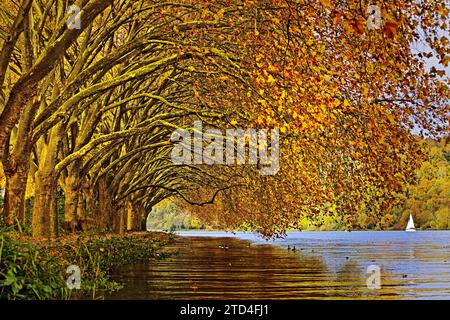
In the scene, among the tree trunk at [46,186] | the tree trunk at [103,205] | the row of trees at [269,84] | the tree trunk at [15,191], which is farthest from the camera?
the tree trunk at [103,205]

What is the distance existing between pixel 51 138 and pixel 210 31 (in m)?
7.03

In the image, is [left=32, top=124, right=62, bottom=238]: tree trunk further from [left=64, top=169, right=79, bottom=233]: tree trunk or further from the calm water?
[left=64, top=169, right=79, bottom=233]: tree trunk

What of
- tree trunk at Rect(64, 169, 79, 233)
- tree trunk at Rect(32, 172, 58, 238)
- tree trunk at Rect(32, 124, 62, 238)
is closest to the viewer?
tree trunk at Rect(32, 124, 62, 238)

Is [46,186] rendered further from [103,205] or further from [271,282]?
[103,205]

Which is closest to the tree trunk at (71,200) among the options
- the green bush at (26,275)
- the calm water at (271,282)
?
the calm water at (271,282)

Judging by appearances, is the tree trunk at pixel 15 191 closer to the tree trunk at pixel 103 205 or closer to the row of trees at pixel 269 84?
the row of trees at pixel 269 84

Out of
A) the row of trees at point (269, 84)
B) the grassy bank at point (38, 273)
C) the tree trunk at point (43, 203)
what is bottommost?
the grassy bank at point (38, 273)

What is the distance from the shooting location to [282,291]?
55.8 ft

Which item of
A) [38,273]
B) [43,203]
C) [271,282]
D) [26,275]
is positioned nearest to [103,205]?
[43,203]

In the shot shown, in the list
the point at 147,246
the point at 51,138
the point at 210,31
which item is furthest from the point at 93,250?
the point at 147,246

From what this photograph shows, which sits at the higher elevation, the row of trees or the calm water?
the row of trees

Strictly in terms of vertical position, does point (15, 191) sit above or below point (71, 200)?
below

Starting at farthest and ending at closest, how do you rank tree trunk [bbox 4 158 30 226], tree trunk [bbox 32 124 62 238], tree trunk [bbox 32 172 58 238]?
tree trunk [bbox 32 172 58 238] < tree trunk [bbox 32 124 62 238] < tree trunk [bbox 4 158 30 226]

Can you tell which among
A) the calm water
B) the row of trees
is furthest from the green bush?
the row of trees
